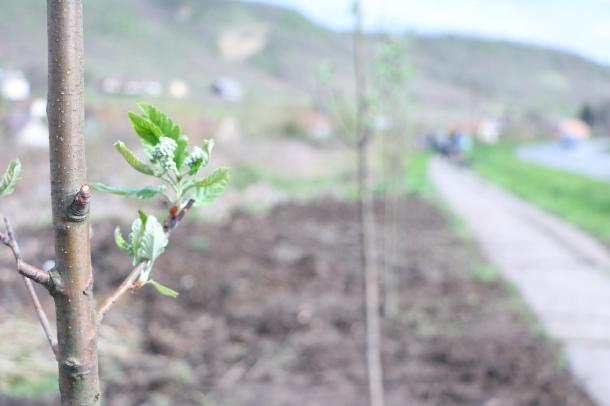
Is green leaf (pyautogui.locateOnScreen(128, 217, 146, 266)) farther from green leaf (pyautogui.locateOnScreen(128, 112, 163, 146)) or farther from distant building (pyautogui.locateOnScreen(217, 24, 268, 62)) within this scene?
distant building (pyautogui.locateOnScreen(217, 24, 268, 62))

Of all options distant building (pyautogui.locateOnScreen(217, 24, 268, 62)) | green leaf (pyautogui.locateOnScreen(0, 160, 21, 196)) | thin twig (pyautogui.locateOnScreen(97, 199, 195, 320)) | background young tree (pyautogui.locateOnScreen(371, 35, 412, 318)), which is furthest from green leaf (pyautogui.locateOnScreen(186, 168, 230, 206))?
distant building (pyautogui.locateOnScreen(217, 24, 268, 62))

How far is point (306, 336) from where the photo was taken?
655cm

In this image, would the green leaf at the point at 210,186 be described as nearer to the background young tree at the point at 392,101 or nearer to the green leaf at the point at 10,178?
the green leaf at the point at 10,178

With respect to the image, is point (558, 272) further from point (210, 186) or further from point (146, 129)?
point (146, 129)

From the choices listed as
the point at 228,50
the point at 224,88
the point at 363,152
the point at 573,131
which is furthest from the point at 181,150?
the point at 573,131

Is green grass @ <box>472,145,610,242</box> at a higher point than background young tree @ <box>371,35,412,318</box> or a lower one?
lower

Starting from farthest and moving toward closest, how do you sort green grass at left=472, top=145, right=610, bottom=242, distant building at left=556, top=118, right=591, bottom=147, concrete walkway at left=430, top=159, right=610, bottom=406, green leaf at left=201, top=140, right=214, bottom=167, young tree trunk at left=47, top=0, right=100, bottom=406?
distant building at left=556, top=118, right=591, bottom=147
green grass at left=472, top=145, right=610, bottom=242
concrete walkway at left=430, top=159, right=610, bottom=406
green leaf at left=201, top=140, right=214, bottom=167
young tree trunk at left=47, top=0, right=100, bottom=406

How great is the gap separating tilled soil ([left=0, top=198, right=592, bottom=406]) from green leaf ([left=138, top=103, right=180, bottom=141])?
4.45 m

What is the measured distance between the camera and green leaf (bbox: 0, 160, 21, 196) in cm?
97

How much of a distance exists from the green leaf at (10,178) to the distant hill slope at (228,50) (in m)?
3.45

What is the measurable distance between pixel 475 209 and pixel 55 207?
58.0 ft

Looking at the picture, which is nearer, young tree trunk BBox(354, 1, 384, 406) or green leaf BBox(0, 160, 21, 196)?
green leaf BBox(0, 160, 21, 196)

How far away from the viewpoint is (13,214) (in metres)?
11.7

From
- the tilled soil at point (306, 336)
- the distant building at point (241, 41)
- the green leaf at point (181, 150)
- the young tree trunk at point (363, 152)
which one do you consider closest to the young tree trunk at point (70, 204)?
the green leaf at point (181, 150)
